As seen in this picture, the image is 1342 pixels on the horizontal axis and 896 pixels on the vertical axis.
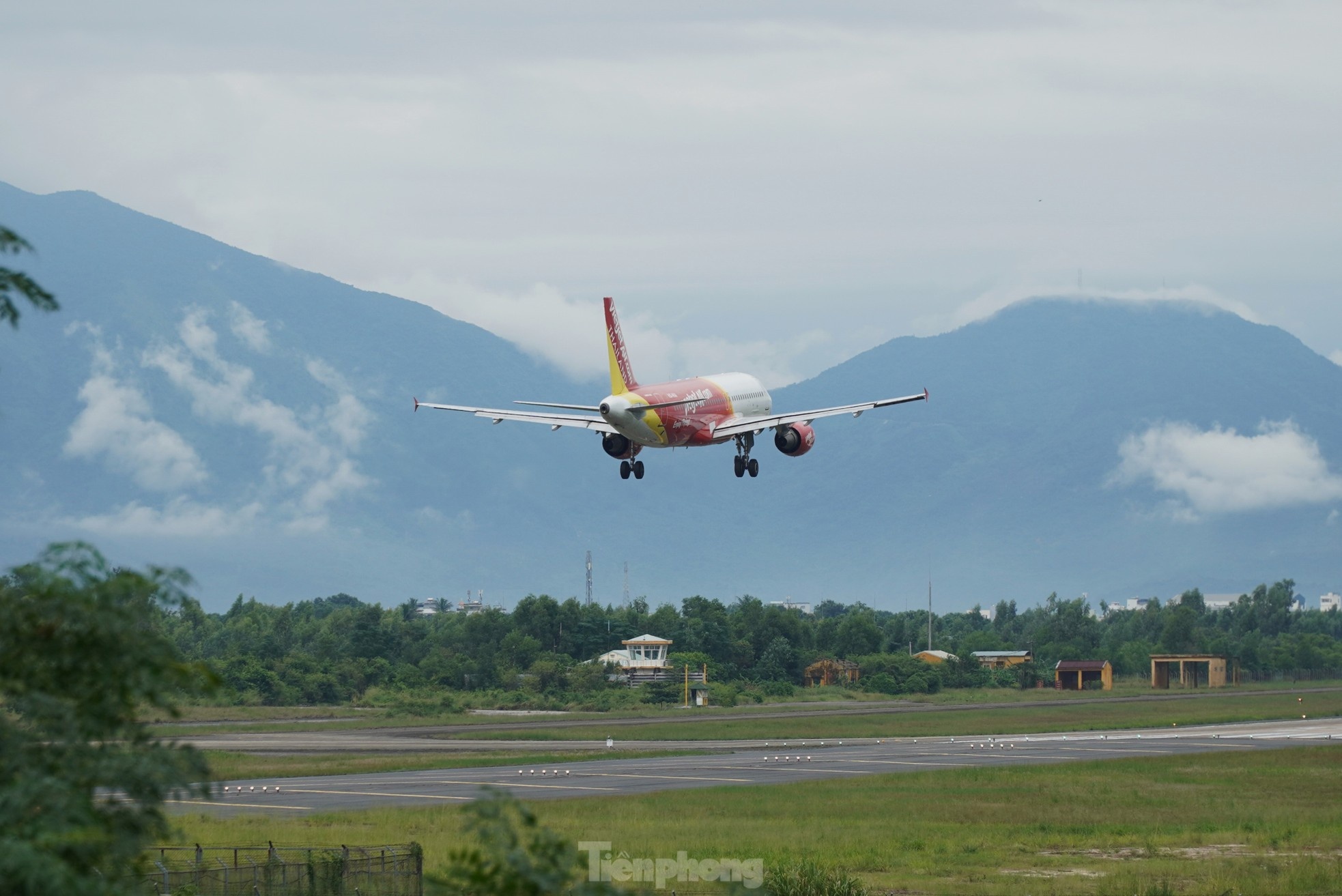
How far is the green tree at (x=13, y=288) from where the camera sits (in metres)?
16.0

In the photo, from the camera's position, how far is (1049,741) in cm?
11362

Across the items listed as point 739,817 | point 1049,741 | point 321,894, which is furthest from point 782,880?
point 1049,741

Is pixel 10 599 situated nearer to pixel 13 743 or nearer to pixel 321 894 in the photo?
pixel 13 743

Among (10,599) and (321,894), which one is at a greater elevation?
(10,599)

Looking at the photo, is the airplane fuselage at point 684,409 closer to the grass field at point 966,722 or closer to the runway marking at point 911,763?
the runway marking at point 911,763

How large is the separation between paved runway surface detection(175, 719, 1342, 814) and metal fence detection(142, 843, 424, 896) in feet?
57.4

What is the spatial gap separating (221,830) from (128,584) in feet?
164

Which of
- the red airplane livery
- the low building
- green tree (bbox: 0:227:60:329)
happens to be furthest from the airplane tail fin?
the low building

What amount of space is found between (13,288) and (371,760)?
87.2 m

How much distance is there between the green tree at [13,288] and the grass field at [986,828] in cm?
3898

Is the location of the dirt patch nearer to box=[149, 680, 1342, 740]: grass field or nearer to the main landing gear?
the main landing gear

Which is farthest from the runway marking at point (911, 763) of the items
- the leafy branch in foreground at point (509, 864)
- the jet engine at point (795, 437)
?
the leafy branch in foreground at point (509, 864)

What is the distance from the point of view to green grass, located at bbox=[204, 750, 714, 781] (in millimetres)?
92250

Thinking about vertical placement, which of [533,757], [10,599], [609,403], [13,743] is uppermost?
[609,403]
